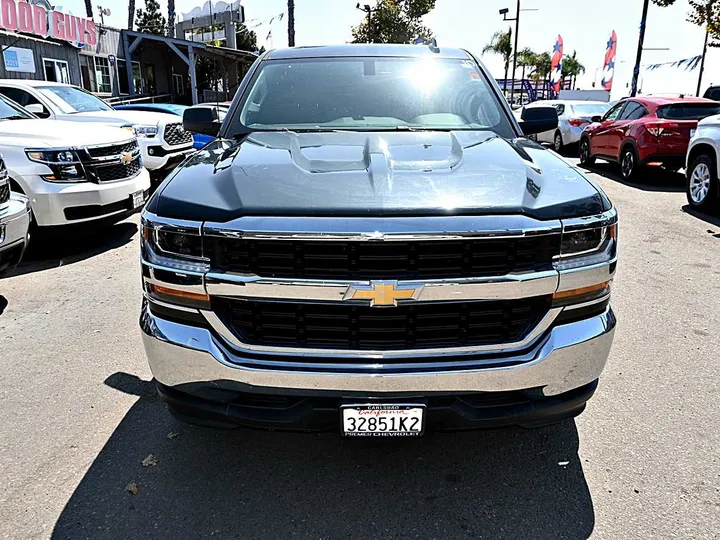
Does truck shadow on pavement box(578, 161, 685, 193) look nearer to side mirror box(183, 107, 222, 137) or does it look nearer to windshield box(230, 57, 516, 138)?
windshield box(230, 57, 516, 138)

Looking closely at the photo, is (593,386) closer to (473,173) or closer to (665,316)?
(473,173)

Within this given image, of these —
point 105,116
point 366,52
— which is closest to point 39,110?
point 105,116

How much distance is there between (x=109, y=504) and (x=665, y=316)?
412 centimetres

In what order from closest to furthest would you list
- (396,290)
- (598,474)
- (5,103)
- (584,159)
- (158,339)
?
(396,290)
(158,339)
(598,474)
(5,103)
(584,159)

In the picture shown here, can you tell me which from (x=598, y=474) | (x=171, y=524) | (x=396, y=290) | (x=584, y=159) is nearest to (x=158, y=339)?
(x=171, y=524)

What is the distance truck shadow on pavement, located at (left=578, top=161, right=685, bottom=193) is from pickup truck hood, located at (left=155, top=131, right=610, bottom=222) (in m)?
9.22

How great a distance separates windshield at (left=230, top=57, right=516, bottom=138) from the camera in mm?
3604

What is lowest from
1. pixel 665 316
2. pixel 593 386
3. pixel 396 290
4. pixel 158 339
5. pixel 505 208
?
pixel 665 316

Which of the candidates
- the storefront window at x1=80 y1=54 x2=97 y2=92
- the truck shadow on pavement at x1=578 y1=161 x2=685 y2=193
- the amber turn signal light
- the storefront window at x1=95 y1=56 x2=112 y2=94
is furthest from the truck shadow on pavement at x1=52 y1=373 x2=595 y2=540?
the storefront window at x1=95 y1=56 x2=112 y2=94

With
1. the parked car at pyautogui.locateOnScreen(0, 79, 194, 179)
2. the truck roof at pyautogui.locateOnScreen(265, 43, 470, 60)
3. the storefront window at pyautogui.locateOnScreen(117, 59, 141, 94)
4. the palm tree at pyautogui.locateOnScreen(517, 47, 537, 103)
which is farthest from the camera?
the palm tree at pyautogui.locateOnScreen(517, 47, 537, 103)

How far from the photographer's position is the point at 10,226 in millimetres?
4676

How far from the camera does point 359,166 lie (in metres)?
2.54

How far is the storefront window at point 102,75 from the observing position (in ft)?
80.6

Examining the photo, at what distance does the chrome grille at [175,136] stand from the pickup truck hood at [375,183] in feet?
23.9
